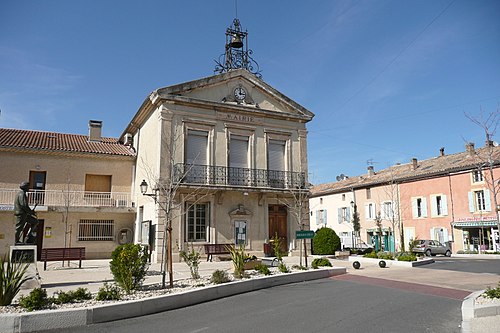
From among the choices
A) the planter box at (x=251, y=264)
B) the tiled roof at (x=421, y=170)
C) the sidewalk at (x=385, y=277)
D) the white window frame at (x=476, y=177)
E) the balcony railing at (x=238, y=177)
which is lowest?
the sidewalk at (x=385, y=277)

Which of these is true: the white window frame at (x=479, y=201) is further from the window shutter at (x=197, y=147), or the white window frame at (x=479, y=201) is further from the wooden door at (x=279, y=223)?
the window shutter at (x=197, y=147)

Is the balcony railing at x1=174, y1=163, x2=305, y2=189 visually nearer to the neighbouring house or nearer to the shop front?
the neighbouring house

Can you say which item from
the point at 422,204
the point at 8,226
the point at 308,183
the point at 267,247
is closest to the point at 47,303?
the point at 267,247

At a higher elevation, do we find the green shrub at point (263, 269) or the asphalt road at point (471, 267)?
the green shrub at point (263, 269)

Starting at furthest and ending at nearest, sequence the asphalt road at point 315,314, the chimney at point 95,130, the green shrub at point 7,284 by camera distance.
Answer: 1. the chimney at point 95,130
2. the green shrub at point 7,284
3. the asphalt road at point 315,314

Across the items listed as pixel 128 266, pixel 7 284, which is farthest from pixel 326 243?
pixel 7 284

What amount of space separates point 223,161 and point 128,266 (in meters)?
10.4

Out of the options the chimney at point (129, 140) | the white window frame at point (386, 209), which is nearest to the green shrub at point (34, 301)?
the chimney at point (129, 140)

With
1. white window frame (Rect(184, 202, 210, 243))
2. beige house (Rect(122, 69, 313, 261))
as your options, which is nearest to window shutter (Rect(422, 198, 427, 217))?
beige house (Rect(122, 69, 313, 261))

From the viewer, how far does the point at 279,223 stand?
19.3 meters

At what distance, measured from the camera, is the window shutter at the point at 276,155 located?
1970cm

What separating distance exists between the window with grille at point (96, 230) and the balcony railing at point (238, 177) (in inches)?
214

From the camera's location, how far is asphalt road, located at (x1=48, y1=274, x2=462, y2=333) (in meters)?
6.18

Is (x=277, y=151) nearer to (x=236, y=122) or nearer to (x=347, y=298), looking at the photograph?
(x=236, y=122)
